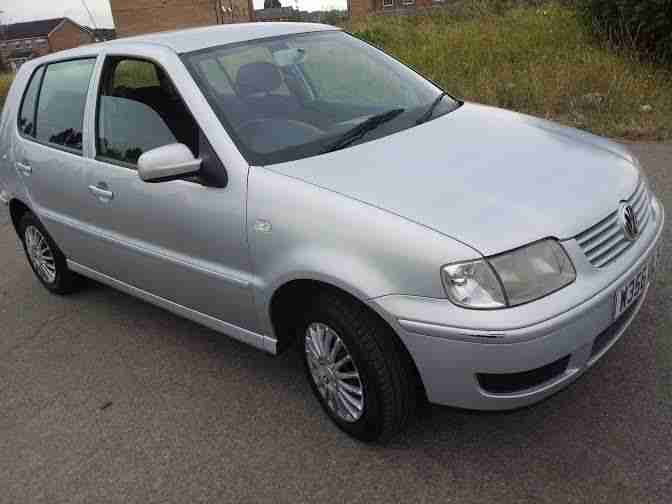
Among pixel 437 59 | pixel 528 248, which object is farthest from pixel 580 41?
pixel 528 248

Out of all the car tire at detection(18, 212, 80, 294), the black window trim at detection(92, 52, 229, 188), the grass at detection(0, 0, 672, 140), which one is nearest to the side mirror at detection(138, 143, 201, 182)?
the black window trim at detection(92, 52, 229, 188)

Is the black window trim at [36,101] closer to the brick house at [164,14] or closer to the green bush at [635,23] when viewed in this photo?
the green bush at [635,23]

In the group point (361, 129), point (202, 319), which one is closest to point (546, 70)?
point (361, 129)

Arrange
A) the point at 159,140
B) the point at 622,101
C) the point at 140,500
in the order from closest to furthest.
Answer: the point at 140,500
the point at 159,140
the point at 622,101

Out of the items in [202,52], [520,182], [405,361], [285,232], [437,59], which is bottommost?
[437,59]

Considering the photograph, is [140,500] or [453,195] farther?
[140,500]

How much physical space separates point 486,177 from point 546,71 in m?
7.00

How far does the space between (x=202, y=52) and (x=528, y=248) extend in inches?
75.7

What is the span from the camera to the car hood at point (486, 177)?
2.31 meters

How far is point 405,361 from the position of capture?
96.7 inches

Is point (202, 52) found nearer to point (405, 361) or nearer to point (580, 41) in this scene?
point (405, 361)

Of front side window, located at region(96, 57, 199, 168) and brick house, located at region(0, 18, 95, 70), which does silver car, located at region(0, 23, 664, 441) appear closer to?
front side window, located at region(96, 57, 199, 168)

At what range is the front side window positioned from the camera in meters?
3.09

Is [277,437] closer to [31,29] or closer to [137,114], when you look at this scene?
[137,114]
